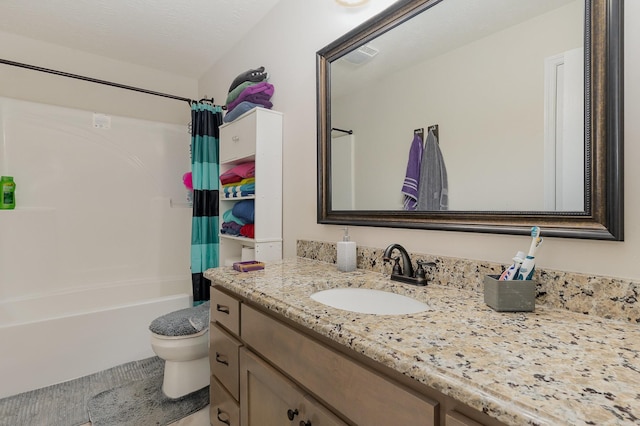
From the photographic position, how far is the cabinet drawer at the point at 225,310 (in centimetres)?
114

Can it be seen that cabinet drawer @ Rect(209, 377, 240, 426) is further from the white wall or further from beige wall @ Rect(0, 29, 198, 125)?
beige wall @ Rect(0, 29, 198, 125)

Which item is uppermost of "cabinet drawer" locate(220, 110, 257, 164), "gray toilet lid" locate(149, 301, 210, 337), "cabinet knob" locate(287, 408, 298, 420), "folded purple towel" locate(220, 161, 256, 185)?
"cabinet drawer" locate(220, 110, 257, 164)

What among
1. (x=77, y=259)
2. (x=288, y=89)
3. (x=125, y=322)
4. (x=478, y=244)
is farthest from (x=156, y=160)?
(x=478, y=244)

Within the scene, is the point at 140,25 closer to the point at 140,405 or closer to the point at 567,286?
the point at 140,405

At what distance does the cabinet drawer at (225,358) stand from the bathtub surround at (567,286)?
76 centimetres

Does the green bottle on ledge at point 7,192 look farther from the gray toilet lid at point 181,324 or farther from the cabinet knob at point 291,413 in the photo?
the cabinet knob at point 291,413

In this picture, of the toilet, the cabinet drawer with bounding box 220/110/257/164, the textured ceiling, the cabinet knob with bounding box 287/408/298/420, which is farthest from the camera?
the textured ceiling

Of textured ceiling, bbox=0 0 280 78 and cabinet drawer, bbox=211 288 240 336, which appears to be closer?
cabinet drawer, bbox=211 288 240 336

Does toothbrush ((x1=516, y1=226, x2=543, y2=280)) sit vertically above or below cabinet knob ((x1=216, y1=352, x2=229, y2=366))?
above

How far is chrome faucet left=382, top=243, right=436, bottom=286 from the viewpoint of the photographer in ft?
3.60

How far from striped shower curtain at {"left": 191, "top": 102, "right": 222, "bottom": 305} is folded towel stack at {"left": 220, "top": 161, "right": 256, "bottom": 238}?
26 cm

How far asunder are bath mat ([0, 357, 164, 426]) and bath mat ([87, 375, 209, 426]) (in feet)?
0.22

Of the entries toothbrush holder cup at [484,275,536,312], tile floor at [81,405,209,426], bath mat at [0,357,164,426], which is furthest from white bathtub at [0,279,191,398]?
Result: toothbrush holder cup at [484,275,536,312]

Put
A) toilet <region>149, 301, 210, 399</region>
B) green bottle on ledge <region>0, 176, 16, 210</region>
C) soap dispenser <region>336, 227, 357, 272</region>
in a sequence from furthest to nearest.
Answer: green bottle on ledge <region>0, 176, 16, 210</region> < toilet <region>149, 301, 210, 399</region> < soap dispenser <region>336, 227, 357, 272</region>
